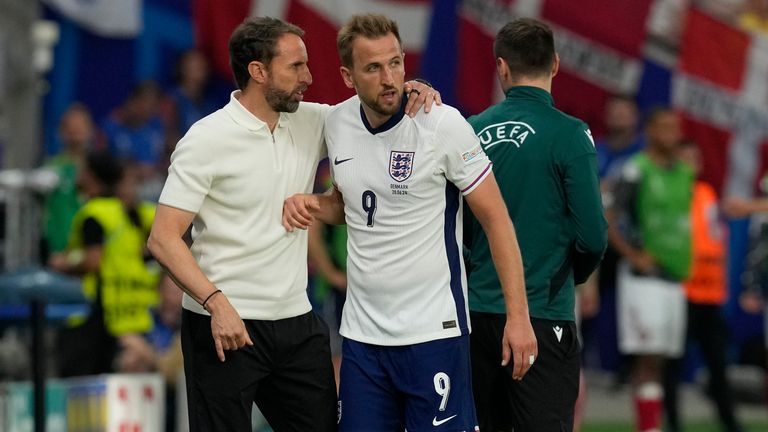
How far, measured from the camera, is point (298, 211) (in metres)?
6.35

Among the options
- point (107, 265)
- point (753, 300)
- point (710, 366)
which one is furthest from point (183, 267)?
point (753, 300)

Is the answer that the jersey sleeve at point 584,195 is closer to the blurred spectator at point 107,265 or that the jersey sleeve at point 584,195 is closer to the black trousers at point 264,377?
the black trousers at point 264,377

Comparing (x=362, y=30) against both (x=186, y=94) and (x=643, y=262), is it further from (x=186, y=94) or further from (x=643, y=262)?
(x=186, y=94)

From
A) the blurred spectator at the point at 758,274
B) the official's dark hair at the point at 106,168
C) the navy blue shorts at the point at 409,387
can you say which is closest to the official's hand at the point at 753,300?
the blurred spectator at the point at 758,274

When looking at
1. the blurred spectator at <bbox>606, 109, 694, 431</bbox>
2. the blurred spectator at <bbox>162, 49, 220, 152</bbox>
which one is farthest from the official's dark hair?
the blurred spectator at <bbox>162, 49, 220, 152</bbox>

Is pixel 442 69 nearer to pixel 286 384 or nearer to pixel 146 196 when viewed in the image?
pixel 146 196

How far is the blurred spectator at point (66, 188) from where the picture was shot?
1287 centimetres

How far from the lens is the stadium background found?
576 inches

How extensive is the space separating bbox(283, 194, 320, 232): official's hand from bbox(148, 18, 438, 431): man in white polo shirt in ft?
0.11

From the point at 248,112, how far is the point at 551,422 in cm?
174

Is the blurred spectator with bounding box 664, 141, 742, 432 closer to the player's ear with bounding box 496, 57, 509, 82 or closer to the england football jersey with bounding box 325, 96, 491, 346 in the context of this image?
the player's ear with bounding box 496, 57, 509, 82

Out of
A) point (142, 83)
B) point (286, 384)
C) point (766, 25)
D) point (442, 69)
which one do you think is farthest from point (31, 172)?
point (766, 25)

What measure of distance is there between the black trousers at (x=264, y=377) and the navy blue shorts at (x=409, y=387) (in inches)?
4.7

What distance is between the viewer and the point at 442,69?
15.3 m
